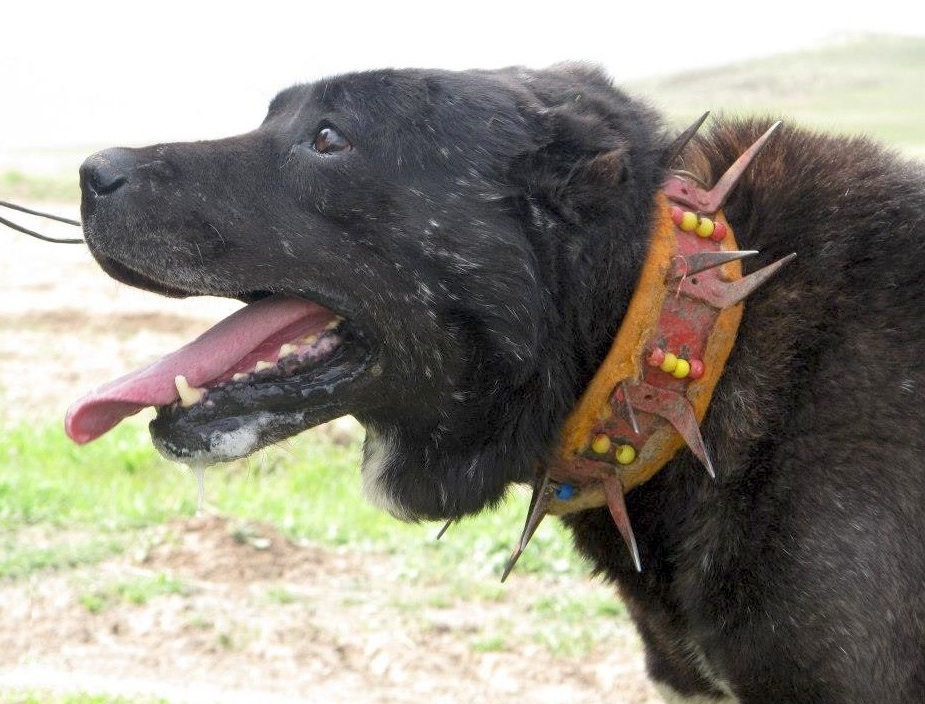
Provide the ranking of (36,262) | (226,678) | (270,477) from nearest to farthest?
(226,678)
(270,477)
(36,262)

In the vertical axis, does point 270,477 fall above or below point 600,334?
below

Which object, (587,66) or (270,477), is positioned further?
(270,477)

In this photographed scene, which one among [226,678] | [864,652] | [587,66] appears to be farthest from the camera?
[226,678]

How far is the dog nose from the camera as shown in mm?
2904

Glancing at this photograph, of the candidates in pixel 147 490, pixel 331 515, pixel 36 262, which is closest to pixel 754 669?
pixel 331 515

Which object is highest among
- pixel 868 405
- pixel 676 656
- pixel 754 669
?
pixel 868 405

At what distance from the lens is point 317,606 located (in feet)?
14.6

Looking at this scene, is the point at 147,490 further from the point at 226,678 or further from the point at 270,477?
the point at 226,678

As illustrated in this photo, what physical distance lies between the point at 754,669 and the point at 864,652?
0.78 feet

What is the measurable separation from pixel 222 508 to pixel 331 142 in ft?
9.28

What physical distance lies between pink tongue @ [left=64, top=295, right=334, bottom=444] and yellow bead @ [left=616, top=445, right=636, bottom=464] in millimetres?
769

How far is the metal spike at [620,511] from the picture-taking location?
277cm

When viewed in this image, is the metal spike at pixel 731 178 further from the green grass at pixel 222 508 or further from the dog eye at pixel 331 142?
the green grass at pixel 222 508

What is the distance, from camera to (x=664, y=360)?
8.95 ft
